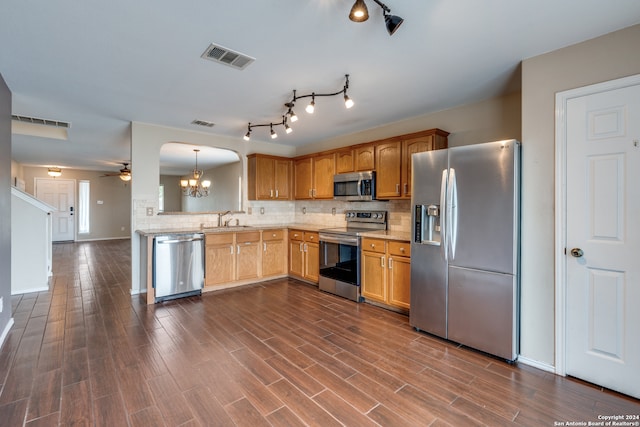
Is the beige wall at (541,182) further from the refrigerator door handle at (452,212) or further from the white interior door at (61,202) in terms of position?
the white interior door at (61,202)

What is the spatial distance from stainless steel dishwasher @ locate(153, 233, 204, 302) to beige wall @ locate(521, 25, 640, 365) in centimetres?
385

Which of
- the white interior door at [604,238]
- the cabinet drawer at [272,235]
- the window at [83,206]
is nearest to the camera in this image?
the white interior door at [604,238]

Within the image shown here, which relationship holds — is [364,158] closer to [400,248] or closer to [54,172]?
[400,248]

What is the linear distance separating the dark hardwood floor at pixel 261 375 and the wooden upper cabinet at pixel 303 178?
7.35 feet

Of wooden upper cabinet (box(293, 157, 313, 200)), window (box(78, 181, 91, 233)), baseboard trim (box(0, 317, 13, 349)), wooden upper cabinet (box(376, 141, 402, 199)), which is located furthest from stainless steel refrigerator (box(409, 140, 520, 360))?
window (box(78, 181, 91, 233))

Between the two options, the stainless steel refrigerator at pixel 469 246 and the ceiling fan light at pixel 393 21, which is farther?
the stainless steel refrigerator at pixel 469 246

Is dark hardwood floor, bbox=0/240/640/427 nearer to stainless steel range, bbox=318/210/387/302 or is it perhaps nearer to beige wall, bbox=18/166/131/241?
stainless steel range, bbox=318/210/387/302

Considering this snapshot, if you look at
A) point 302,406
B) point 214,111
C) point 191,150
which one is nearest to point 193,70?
point 214,111

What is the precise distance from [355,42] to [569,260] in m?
2.26

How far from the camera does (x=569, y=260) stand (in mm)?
2221

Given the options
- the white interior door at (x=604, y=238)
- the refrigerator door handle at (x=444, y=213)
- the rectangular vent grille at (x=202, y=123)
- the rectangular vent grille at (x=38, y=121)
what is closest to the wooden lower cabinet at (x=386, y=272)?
the refrigerator door handle at (x=444, y=213)

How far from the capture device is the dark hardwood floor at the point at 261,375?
1.83m

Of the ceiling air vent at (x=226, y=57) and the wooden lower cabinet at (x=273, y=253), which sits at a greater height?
the ceiling air vent at (x=226, y=57)

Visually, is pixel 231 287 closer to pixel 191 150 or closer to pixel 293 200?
pixel 293 200
